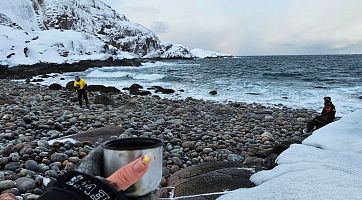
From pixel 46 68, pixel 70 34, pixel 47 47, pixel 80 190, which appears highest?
pixel 70 34

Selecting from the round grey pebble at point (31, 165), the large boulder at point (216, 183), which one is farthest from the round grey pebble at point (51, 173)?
the large boulder at point (216, 183)

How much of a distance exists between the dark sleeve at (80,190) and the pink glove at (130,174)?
1.1 inches

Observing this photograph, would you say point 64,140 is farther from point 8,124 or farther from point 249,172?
point 249,172

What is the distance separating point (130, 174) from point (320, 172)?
2.14 metres

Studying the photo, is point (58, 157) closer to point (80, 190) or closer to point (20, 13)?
point (80, 190)

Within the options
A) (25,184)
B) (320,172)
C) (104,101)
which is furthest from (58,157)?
(104,101)

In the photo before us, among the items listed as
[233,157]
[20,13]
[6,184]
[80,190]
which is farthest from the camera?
[20,13]

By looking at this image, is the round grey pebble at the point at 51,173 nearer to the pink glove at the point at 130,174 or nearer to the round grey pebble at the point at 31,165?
the round grey pebble at the point at 31,165

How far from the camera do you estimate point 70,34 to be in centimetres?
6662

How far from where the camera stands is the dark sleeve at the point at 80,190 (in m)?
1.07

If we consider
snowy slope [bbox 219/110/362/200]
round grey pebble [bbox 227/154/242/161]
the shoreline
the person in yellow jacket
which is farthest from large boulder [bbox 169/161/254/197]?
the shoreline

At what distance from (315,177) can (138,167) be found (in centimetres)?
201

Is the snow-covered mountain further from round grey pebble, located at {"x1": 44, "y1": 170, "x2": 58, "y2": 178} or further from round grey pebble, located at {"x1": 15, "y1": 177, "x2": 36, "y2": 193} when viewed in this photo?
round grey pebble, located at {"x1": 15, "y1": 177, "x2": 36, "y2": 193}

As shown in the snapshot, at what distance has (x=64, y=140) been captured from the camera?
22.1 feet
